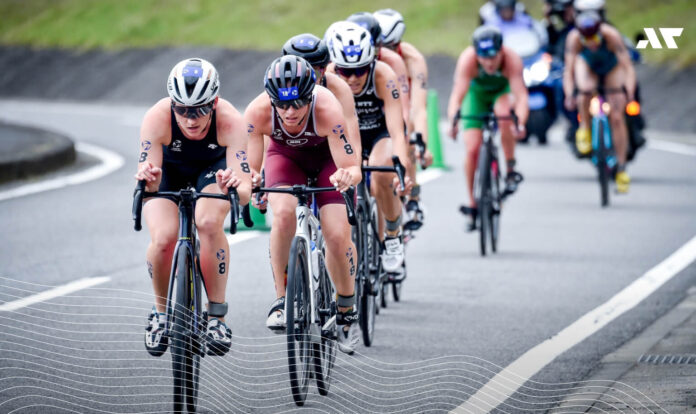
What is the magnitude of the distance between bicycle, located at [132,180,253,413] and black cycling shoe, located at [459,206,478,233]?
5.81m

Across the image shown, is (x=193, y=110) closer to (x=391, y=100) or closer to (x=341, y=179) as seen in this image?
(x=341, y=179)

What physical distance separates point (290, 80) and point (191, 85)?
0.54m

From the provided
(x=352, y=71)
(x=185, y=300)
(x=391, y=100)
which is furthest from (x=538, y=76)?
(x=185, y=300)

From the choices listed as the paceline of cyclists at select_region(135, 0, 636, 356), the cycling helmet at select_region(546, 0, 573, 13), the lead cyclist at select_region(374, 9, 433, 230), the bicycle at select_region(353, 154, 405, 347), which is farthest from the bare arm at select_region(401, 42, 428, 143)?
the cycling helmet at select_region(546, 0, 573, 13)

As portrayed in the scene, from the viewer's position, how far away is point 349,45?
879cm

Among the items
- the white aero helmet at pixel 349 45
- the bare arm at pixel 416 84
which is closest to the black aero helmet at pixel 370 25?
the white aero helmet at pixel 349 45

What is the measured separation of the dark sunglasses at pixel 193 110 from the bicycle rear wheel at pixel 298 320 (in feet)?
2.70

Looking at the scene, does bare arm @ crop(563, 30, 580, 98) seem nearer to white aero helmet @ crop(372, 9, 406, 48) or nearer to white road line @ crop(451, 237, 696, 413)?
white road line @ crop(451, 237, 696, 413)

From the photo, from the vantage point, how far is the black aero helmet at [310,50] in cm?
791

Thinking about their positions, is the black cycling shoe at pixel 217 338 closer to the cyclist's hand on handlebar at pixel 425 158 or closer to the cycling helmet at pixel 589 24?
the cyclist's hand on handlebar at pixel 425 158

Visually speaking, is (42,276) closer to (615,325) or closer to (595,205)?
(615,325)

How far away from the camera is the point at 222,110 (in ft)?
24.4

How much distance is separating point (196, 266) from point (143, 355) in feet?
4.85

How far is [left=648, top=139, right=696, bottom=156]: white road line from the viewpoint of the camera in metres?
21.0
